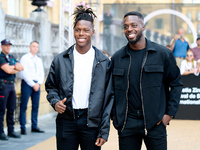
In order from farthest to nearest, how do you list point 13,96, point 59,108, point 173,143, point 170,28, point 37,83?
point 170,28, point 37,83, point 13,96, point 173,143, point 59,108

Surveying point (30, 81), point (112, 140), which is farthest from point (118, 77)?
point (30, 81)

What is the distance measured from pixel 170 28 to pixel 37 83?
7.91 m

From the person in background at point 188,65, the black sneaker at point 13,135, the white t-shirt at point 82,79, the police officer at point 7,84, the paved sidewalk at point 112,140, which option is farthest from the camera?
the person in background at point 188,65

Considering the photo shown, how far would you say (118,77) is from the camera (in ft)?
13.5

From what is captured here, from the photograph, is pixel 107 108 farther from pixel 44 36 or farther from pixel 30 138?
pixel 44 36

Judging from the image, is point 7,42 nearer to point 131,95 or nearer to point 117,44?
point 131,95

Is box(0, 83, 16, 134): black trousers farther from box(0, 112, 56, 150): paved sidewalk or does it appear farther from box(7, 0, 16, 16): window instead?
box(7, 0, 16, 16): window

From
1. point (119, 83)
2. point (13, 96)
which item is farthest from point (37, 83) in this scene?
point (119, 83)

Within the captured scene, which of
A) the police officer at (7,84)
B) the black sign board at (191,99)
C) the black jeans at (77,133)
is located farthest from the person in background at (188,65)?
the black jeans at (77,133)

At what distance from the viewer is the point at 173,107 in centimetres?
408

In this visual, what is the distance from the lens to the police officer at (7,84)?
8258 millimetres

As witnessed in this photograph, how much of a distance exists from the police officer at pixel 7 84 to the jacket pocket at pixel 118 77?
14.8ft

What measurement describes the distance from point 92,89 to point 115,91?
0.83 ft

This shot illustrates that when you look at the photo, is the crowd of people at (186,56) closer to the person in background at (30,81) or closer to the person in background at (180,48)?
the person in background at (180,48)
